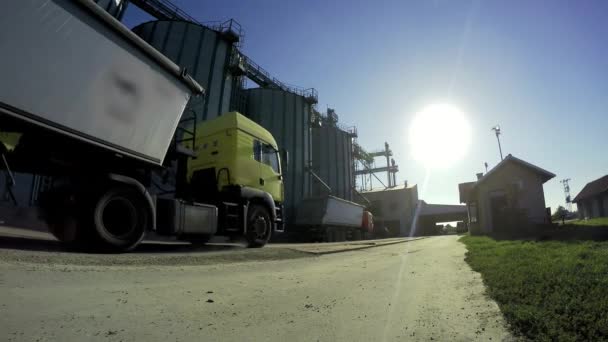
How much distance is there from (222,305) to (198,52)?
1848 centimetres

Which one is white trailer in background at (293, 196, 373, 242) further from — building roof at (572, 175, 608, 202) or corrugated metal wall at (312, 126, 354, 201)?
building roof at (572, 175, 608, 202)

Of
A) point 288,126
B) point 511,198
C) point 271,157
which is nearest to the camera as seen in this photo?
point 271,157

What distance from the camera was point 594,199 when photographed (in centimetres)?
2797

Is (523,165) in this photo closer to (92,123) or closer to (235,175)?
(235,175)

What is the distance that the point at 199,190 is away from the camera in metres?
8.34

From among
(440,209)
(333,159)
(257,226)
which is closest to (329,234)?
(333,159)

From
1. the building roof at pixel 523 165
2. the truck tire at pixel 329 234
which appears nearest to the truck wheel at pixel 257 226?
the truck tire at pixel 329 234

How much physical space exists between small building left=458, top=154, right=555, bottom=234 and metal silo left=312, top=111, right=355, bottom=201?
13459 mm

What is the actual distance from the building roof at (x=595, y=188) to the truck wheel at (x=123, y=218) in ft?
109

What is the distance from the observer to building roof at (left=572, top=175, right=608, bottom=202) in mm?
25823

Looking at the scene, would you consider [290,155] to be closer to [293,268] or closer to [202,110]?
[202,110]

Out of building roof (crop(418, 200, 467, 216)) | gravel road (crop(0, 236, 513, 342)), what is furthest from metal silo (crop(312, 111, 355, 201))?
gravel road (crop(0, 236, 513, 342))

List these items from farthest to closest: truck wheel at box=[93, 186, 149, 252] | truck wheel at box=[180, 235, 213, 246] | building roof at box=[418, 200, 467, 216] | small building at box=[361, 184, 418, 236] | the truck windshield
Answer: building roof at box=[418, 200, 467, 216], small building at box=[361, 184, 418, 236], the truck windshield, truck wheel at box=[180, 235, 213, 246], truck wheel at box=[93, 186, 149, 252]

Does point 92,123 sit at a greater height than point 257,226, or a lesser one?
greater
